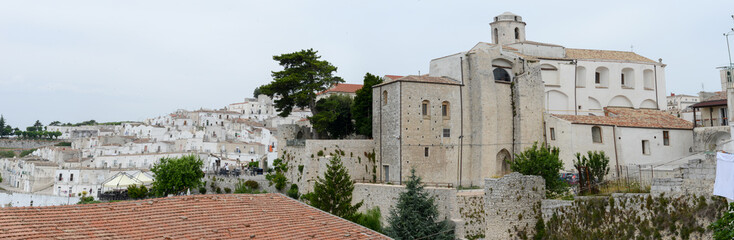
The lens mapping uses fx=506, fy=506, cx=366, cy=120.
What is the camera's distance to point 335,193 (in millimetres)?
26812

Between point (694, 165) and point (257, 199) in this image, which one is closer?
point (257, 199)

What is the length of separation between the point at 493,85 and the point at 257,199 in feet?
68.4

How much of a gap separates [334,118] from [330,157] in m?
5.23

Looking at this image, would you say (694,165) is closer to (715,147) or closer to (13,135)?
(715,147)

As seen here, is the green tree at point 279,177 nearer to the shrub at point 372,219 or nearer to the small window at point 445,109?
the shrub at point 372,219

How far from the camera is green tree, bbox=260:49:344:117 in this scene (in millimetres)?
34031

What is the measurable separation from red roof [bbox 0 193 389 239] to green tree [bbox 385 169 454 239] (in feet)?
33.2

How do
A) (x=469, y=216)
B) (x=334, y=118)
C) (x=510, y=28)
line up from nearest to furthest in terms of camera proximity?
(x=469, y=216) < (x=334, y=118) < (x=510, y=28)

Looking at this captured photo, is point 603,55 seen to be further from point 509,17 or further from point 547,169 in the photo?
point 547,169

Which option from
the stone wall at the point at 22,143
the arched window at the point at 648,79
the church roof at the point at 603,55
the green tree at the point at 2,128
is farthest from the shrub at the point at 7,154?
the arched window at the point at 648,79

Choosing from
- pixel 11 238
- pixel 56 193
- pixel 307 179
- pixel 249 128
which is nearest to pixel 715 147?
pixel 307 179

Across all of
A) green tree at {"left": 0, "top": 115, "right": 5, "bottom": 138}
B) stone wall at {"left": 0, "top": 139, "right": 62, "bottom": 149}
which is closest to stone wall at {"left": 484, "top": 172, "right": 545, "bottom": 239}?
stone wall at {"left": 0, "top": 139, "right": 62, "bottom": 149}

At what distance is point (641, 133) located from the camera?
30.6m

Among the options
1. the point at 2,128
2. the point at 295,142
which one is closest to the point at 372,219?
the point at 295,142
